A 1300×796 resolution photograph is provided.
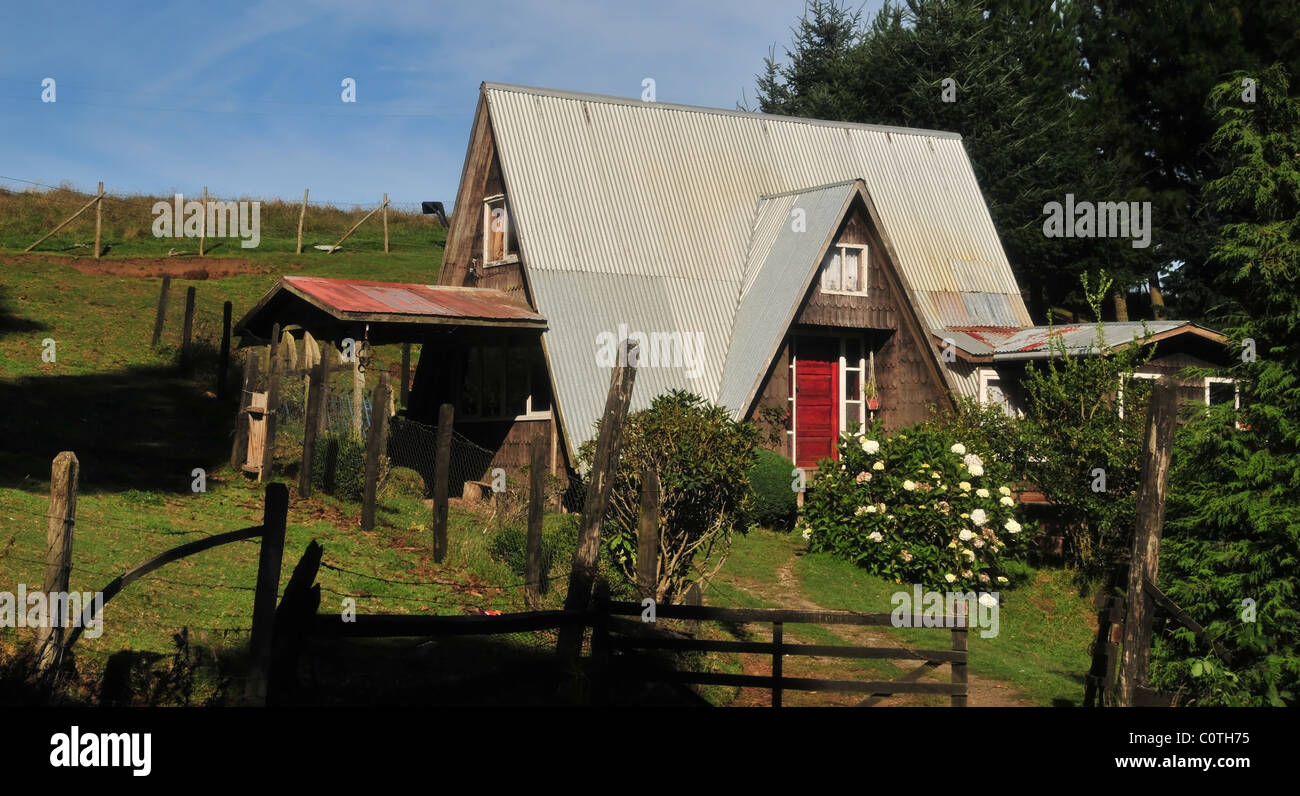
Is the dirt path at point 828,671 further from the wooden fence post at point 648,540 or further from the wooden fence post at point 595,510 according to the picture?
the wooden fence post at point 595,510

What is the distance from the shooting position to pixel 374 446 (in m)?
15.6

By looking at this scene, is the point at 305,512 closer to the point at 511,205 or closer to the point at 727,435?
the point at 727,435

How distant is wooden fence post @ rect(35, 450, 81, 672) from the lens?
25.7 feet

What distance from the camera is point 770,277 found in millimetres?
22406

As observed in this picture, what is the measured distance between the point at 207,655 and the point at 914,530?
1085cm

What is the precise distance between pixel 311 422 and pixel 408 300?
3631mm

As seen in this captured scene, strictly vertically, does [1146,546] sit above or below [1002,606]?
above

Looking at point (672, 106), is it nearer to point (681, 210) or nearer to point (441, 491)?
point (681, 210)

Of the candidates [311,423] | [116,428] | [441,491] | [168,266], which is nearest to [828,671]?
[441,491]

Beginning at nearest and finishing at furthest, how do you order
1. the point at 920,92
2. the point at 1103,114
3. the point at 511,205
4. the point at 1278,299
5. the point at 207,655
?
the point at 207,655 → the point at 1278,299 → the point at 511,205 → the point at 920,92 → the point at 1103,114

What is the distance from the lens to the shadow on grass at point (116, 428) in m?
17.6
